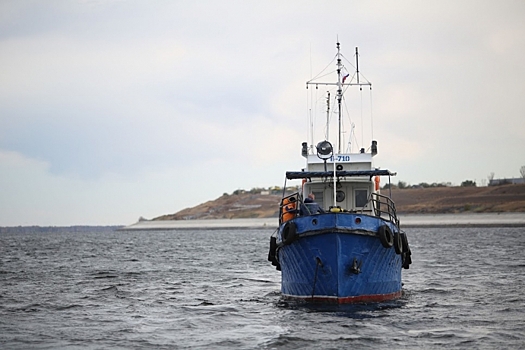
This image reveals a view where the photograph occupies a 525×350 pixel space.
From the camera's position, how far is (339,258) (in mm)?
18844

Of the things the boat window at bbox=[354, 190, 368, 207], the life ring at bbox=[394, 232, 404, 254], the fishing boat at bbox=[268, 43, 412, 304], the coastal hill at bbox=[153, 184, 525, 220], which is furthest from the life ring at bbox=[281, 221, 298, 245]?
the coastal hill at bbox=[153, 184, 525, 220]

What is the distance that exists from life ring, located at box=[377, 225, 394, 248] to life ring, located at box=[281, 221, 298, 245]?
2126mm

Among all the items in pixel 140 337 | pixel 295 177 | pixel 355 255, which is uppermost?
pixel 295 177

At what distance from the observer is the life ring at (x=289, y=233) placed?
19.7 metres

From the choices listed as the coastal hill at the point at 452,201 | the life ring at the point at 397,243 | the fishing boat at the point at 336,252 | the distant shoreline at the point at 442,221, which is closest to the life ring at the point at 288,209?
the fishing boat at the point at 336,252

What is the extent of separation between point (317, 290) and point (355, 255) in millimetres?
1383

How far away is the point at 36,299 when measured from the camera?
79.2 feet

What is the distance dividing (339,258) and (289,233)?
159 centimetres

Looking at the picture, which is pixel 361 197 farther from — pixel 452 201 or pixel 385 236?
pixel 452 201

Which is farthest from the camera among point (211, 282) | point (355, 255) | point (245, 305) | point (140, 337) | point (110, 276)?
point (110, 276)

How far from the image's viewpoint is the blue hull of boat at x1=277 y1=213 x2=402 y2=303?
744 inches

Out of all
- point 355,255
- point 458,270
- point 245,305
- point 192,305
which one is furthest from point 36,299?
point 458,270

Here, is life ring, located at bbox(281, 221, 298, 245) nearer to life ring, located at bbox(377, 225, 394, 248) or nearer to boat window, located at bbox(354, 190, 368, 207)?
life ring, located at bbox(377, 225, 394, 248)

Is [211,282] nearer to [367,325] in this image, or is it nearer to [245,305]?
[245,305]
